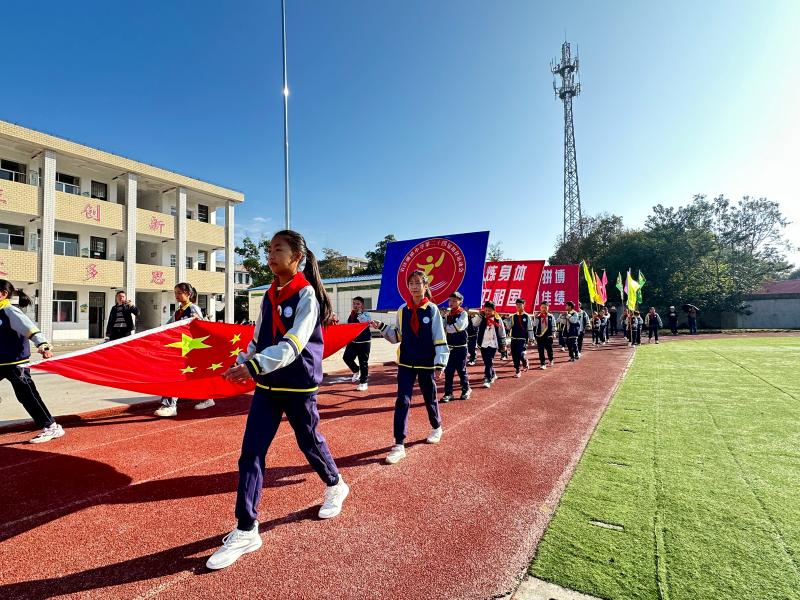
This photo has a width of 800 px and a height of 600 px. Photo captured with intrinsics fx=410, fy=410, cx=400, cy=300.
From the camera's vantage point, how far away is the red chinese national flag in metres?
5.06

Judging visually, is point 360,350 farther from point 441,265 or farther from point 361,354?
point 441,265

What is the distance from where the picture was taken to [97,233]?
990 inches

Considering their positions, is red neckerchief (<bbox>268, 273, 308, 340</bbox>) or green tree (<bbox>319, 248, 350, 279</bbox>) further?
green tree (<bbox>319, 248, 350, 279</bbox>)

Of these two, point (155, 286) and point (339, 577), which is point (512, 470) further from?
point (155, 286)

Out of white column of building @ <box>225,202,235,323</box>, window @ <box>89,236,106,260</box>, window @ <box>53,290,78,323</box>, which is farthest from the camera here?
white column of building @ <box>225,202,235,323</box>

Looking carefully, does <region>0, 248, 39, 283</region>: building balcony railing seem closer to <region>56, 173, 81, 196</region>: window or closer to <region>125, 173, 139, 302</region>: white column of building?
<region>125, 173, 139, 302</region>: white column of building

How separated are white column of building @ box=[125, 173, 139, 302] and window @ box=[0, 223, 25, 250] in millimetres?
4790

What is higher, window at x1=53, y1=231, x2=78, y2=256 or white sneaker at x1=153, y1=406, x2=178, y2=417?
window at x1=53, y1=231, x2=78, y2=256

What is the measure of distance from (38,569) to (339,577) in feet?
6.23

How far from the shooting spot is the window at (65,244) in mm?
23281

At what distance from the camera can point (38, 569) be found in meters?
2.56

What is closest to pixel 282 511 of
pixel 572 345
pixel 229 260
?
pixel 572 345

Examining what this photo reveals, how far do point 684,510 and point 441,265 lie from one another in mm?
7628

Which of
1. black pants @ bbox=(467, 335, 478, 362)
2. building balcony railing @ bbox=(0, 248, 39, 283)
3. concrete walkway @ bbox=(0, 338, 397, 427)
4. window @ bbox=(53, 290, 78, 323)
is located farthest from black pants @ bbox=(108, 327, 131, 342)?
window @ bbox=(53, 290, 78, 323)
